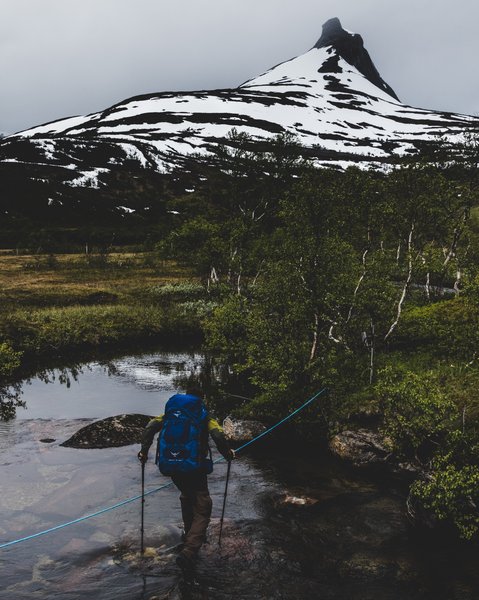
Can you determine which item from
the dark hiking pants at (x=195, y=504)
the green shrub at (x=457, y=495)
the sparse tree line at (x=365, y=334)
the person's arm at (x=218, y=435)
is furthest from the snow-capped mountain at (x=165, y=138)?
the dark hiking pants at (x=195, y=504)

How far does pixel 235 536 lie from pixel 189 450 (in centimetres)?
407

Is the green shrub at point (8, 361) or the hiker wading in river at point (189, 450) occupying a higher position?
the hiker wading in river at point (189, 450)

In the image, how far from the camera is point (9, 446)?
18.1 metres

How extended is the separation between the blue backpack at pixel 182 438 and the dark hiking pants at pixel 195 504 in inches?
13.4

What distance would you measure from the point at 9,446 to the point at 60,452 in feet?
7.38

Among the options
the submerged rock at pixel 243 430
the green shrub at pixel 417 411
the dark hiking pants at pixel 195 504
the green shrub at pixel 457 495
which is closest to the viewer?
the dark hiking pants at pixel 195 504

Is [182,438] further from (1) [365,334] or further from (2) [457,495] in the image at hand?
(1) [365,334]

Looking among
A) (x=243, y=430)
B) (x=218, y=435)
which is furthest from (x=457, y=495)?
(x=243, y=430)

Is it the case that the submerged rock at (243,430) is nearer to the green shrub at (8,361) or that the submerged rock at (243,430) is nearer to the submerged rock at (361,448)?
the submerged rock at (361,448)

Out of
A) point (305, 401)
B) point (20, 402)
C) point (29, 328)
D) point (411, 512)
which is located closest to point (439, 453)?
point (411, 512)

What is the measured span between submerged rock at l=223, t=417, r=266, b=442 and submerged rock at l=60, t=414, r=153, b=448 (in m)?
3.42

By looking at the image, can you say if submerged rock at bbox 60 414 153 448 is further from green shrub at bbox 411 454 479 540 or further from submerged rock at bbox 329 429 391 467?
green shrub at bbox 411 454 479 540

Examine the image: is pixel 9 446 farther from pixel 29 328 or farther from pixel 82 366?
pixel 29 328

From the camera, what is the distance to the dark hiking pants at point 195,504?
9.02 m
